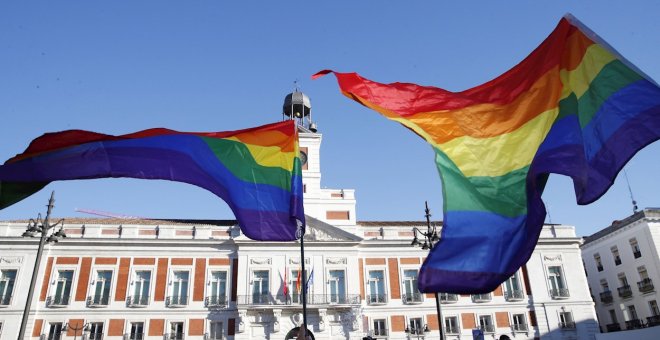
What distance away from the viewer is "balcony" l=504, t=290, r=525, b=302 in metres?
37.7

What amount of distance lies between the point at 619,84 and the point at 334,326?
100ft

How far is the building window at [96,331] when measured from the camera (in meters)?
33.3

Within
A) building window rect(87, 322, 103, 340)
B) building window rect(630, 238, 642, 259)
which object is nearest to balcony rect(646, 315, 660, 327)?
building window rect(630, 238, 642, 259)

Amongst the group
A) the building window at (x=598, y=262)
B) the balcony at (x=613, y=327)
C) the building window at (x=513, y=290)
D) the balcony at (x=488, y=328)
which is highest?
the building window at (x=598, y=262)

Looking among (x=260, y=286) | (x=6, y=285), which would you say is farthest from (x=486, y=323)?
(x=6, y=285)

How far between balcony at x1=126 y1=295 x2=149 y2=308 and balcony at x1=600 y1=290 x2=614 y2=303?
37277mm

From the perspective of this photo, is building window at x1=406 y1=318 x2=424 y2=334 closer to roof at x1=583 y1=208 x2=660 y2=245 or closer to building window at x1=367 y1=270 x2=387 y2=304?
building window at x1=367 y1=270 x2=387 y2=304

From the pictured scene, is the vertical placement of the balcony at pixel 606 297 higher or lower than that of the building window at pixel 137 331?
higher

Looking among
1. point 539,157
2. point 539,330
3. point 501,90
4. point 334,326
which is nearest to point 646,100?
Answer: point 539,157

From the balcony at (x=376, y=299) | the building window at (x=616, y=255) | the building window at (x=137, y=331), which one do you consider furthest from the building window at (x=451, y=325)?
the building window at (x=137, y=331)

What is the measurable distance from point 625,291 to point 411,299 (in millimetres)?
19182

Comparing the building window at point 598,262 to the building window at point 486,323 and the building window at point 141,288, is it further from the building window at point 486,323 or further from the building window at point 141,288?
the building window at point 141,288

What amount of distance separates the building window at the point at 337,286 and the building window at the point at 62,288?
17.3m

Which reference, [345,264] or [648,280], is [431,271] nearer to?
[345,264]
